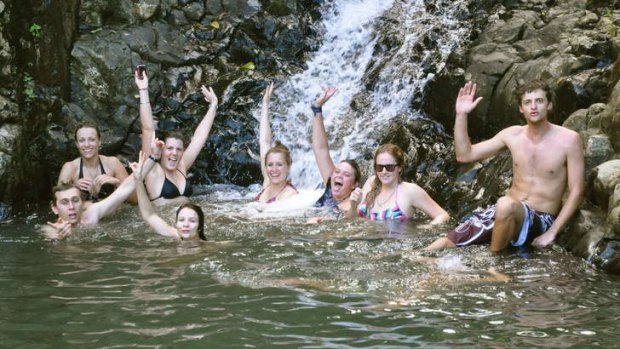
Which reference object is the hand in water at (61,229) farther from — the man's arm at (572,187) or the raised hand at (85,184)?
the man's arm at (572,187)

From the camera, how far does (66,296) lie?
571 cm

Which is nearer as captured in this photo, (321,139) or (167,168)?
(321,139)

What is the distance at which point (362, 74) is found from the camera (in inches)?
518

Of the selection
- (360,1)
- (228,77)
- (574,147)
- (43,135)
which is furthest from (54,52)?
(574,147)

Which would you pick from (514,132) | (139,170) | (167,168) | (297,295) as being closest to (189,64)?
(167,168)

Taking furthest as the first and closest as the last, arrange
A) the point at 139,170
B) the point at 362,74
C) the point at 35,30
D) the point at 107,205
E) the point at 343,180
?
the point at 362,74 < the point at 35,30 < the point at 343,180 < the point at 107,205 < the point at 139,170

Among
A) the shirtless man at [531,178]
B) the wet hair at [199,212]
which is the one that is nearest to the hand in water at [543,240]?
the shirtless man at [531,178]

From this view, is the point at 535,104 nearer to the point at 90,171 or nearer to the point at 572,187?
the point at 572,187

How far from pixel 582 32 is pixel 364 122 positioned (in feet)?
12.1

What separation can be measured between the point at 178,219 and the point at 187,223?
121 mm

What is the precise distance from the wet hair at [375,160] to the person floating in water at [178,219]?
1.98m

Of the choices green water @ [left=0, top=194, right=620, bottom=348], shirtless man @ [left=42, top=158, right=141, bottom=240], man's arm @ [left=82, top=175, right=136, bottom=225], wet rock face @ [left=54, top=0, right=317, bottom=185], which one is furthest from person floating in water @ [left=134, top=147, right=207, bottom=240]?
wet rock face @ [left=54, top=0, right=317, bottom=185]

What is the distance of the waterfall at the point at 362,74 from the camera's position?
39.5ft

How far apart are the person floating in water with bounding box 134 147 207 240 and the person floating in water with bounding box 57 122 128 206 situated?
5.46ft
